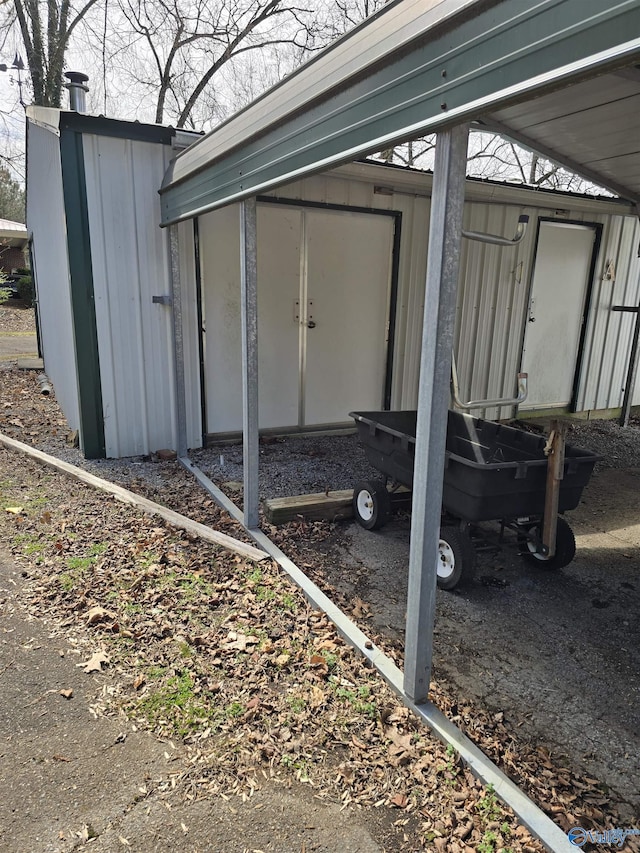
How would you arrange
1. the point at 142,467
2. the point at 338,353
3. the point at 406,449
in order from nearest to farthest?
the point at 406,449
the point at 142,467
the point at 338,353

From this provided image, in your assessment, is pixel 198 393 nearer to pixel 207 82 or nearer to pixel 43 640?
pixel 43 640

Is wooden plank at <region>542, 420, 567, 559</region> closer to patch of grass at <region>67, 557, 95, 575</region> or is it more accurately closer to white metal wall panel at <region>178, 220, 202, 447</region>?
patch of grass at <region>67, 557, 95, 575</region>

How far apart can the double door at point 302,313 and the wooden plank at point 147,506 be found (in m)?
1.57

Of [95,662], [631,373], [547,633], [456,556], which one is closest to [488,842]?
[547,633]

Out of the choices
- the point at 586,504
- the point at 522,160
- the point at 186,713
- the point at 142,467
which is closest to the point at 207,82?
the point at 522,160

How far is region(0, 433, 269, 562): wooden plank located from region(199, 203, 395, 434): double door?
1.57 meters

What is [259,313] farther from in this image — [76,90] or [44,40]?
[44,40]

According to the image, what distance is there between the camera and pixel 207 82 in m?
17.3

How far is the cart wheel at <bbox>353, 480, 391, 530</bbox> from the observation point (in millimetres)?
4020

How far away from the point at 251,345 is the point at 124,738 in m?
2.32

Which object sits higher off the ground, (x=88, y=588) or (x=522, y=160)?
(x=522, y=160)

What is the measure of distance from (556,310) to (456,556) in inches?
222

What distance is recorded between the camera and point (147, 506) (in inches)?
167
